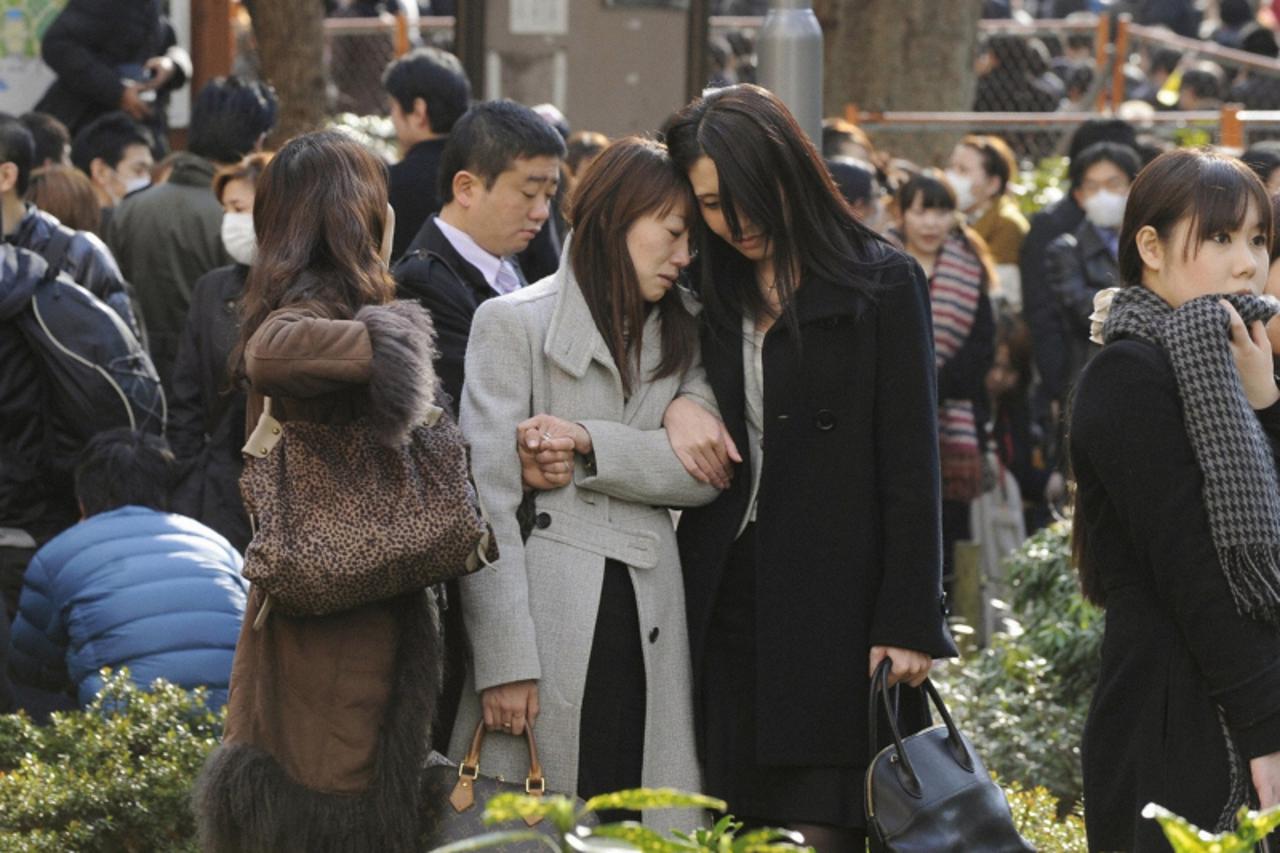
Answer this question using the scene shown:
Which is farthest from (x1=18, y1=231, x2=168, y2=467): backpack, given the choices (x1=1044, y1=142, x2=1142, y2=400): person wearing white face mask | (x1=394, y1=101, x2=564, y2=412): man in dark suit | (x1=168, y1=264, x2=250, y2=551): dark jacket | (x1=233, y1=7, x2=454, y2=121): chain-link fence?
(x1=233, y1=7, x2=454, y2=121): chain-link fence

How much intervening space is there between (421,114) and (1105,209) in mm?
3516

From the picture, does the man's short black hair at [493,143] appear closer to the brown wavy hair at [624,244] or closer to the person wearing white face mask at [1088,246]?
the brown wavy hair at [624,244]

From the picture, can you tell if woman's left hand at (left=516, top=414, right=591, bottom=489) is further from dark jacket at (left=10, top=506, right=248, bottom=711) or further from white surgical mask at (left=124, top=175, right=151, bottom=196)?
white surgical mask at (left=124, top=175, right=151, bottom=196)

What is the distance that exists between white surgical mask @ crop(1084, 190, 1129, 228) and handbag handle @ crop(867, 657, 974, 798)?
5.66 metres

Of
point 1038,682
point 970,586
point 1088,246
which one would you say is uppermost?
point 1088,246

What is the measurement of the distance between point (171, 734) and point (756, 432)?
73.6 inches

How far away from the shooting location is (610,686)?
13.5 ft

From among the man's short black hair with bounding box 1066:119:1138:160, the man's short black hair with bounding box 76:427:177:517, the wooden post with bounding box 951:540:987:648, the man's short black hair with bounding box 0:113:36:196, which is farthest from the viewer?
the man's short black hair with bounding box 1066:119:1138:160

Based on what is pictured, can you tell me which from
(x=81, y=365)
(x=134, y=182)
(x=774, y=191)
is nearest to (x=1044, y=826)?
(x=774, y=191)

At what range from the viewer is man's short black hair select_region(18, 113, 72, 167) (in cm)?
829

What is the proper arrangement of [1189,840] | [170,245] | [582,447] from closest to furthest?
[1189,840], [582,447], [170,245]

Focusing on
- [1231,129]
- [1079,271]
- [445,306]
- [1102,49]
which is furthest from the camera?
[1102,49]

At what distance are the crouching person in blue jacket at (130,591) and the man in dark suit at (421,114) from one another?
1.28 m

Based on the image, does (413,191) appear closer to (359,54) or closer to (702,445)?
(702,445)
